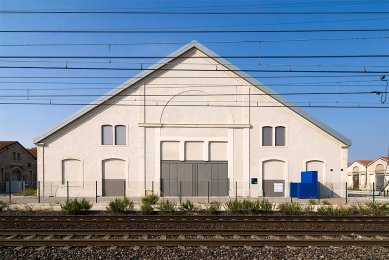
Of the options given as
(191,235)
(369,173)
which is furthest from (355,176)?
(191,235)

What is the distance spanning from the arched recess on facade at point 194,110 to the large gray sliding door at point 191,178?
150 inches

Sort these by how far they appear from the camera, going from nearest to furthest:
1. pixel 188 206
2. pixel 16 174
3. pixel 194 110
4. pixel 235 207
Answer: pixel 235 207
pixel 188 206
pixel 194 110
pixel 16 174

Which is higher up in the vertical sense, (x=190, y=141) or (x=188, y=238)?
(x=190, y=141)

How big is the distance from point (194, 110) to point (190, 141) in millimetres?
2804

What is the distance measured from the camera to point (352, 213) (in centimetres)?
2075

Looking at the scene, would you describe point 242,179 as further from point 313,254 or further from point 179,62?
point 313,254

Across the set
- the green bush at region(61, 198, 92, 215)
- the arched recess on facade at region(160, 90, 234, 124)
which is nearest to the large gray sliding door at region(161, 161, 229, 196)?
the arched recess on facade at region(160, 90, 234, 124)

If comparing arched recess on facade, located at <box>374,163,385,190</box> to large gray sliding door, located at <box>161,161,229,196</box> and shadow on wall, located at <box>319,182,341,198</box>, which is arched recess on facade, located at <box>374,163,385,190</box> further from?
→ large gray sliding door, located at <box>161,161,229,196</box>

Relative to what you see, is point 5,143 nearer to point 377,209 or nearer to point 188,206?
point 188,206

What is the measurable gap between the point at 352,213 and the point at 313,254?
11345 mm

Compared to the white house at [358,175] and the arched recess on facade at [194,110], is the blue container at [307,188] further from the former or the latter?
the white house at [358,175]

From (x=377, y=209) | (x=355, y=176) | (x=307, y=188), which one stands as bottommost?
(x=355, y=176)

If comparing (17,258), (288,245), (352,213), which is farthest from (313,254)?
(352,213)

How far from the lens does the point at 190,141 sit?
3366 cm
